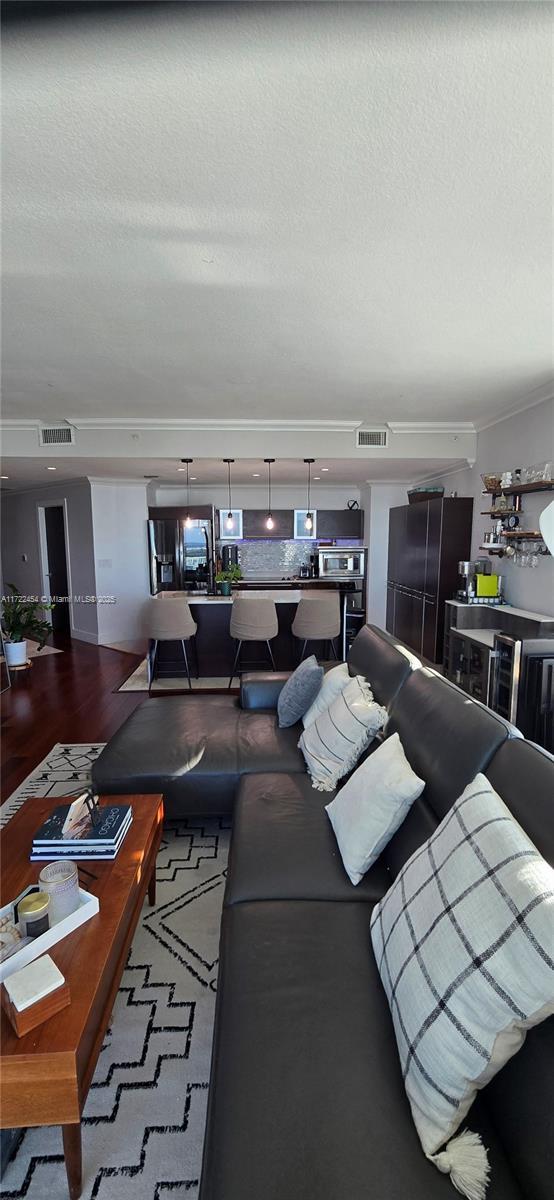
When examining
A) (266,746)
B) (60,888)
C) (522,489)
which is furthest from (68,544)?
(60,888)

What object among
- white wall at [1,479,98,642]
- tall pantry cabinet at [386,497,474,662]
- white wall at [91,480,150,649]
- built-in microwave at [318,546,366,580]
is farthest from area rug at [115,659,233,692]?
built-in microwave at [318,546,366,580]

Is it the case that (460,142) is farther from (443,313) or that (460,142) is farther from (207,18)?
(443,313)

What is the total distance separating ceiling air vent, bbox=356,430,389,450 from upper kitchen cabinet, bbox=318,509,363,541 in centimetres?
340

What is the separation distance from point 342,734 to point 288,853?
61 centimetres

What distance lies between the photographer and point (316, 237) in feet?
6.05

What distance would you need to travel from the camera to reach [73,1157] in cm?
118

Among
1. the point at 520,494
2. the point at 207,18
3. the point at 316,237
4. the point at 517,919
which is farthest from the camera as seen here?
the point at 520,494

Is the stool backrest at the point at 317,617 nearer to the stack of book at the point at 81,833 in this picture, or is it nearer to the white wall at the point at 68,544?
the stack of book at the point at 81,833

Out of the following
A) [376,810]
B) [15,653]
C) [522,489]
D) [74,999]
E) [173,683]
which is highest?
[522,489]

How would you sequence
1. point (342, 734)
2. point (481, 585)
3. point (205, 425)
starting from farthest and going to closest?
A: point (205, 425) → point (481, 585) → point (342, 734)

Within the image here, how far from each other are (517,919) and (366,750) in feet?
4.31

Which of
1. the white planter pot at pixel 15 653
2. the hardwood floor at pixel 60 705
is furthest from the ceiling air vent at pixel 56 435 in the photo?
the hardwood floor at pixel 60 705

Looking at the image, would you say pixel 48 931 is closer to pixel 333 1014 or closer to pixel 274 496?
pixel 333 1014

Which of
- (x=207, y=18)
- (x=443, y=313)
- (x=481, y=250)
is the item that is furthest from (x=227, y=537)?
(x=207, y=18)
